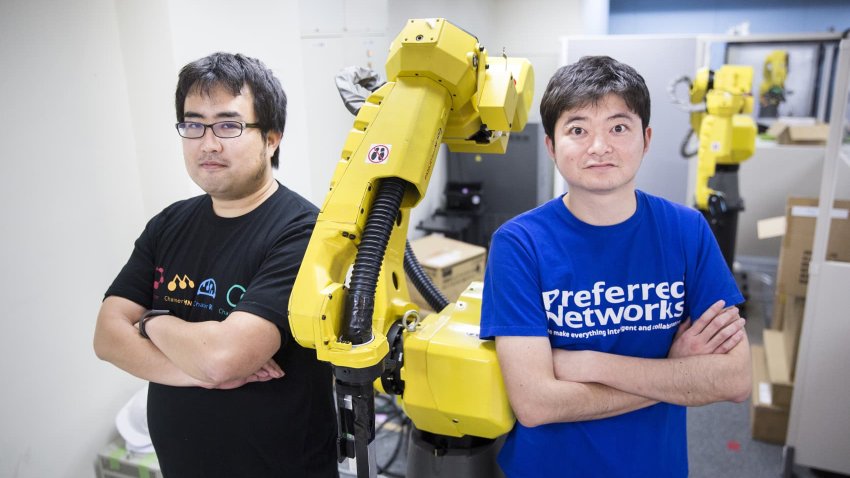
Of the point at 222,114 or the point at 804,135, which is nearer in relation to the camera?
the point at 222,114

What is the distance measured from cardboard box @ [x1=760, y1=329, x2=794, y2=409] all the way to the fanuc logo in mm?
2073

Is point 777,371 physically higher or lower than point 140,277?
lower

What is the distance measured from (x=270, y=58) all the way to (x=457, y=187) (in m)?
2.50

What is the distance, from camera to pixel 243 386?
57.2 inches

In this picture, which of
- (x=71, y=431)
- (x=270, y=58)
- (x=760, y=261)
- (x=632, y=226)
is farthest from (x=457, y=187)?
(x=632, y=226)

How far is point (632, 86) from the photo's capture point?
4.14 ft

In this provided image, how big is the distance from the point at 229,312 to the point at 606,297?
34.8 inches

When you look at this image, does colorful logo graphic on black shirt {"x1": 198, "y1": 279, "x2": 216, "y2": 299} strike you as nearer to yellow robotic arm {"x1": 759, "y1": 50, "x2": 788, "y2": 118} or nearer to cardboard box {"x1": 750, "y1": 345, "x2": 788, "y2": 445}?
cardboard box {"x1": 750, "y1": 345, "x2": 788, "y2": 445}

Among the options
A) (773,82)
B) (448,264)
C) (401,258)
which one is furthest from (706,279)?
(773,82)

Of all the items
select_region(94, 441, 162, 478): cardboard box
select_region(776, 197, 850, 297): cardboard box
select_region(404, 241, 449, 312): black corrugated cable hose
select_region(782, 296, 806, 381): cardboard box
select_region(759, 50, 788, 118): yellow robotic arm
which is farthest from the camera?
select_region(759, 50, 788, 118): yellow robotic arm

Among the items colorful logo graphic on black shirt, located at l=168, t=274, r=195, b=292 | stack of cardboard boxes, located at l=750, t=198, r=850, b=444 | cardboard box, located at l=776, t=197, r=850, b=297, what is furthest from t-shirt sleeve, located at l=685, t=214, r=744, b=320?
cardboard box, located at l=776, t=197, r=850, b=297

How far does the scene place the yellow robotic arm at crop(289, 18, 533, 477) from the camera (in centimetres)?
113

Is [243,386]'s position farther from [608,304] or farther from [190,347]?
[608,304]

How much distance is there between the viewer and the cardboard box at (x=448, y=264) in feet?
12.1
